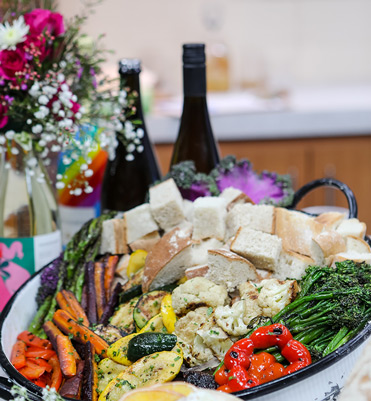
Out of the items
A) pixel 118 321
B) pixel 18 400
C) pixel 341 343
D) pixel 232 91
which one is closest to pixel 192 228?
pixel 118 321

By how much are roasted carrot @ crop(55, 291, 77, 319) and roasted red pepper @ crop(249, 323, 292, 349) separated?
1.52 ft

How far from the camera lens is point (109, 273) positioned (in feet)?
4.45

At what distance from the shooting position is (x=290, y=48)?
4.24 meters

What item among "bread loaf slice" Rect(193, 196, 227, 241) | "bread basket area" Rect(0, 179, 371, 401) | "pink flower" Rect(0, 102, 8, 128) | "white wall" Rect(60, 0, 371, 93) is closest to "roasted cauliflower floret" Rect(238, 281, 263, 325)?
"bread basket area" Rect(0, 179, 371, 401)

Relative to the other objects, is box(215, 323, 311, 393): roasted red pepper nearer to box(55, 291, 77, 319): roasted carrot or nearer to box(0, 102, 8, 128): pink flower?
box(55, 291, 77, 319): roasted carrot

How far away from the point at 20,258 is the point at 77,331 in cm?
36

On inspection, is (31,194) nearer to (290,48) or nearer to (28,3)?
(28,3)

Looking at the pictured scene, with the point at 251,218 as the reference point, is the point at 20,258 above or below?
below

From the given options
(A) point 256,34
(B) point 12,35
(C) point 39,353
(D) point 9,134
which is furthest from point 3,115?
(A) point 256,34

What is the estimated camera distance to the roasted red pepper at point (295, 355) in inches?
35.4

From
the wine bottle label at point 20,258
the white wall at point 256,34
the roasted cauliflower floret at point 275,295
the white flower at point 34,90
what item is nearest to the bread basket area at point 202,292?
the roasted cauliflower floret at point 275,295

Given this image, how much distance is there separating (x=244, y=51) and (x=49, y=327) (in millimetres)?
3352

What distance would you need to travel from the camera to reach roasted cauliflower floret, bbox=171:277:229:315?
1100 millimetres

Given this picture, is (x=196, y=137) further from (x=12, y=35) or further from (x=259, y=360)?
(x=259, y=360)
